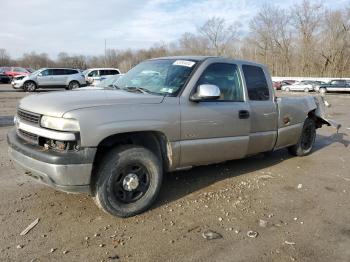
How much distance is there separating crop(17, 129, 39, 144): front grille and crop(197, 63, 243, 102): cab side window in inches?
82.6

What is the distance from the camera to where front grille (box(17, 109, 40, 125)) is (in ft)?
13.3

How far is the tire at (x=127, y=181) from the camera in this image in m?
4.11

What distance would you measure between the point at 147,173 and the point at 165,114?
2.36 ft

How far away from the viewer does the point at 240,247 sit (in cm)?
377

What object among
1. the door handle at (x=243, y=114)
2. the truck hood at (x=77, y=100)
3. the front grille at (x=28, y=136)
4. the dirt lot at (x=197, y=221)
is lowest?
the dirt lot at (x=197, y=221)

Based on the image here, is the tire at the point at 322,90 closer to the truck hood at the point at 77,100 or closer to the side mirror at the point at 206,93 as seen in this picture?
the side mirror at the point at 206,93

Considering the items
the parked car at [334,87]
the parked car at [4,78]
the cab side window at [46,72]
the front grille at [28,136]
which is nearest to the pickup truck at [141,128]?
the front grille at [28,136]

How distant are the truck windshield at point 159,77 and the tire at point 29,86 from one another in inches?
894

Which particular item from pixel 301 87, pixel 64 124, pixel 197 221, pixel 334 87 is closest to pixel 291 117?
pixel 197 221

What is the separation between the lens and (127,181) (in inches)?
170

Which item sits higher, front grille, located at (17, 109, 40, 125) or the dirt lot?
front grille, located at (17, 109, 40, 125)

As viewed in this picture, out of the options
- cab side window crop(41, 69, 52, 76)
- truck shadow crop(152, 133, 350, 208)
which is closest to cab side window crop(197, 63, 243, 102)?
truck shadow crop(152, 133, 350, 208)

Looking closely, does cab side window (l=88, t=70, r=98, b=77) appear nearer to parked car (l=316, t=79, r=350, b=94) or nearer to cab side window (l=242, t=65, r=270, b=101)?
cab side window (l=242, t=65, r=270, b=101)

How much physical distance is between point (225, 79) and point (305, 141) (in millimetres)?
2990
